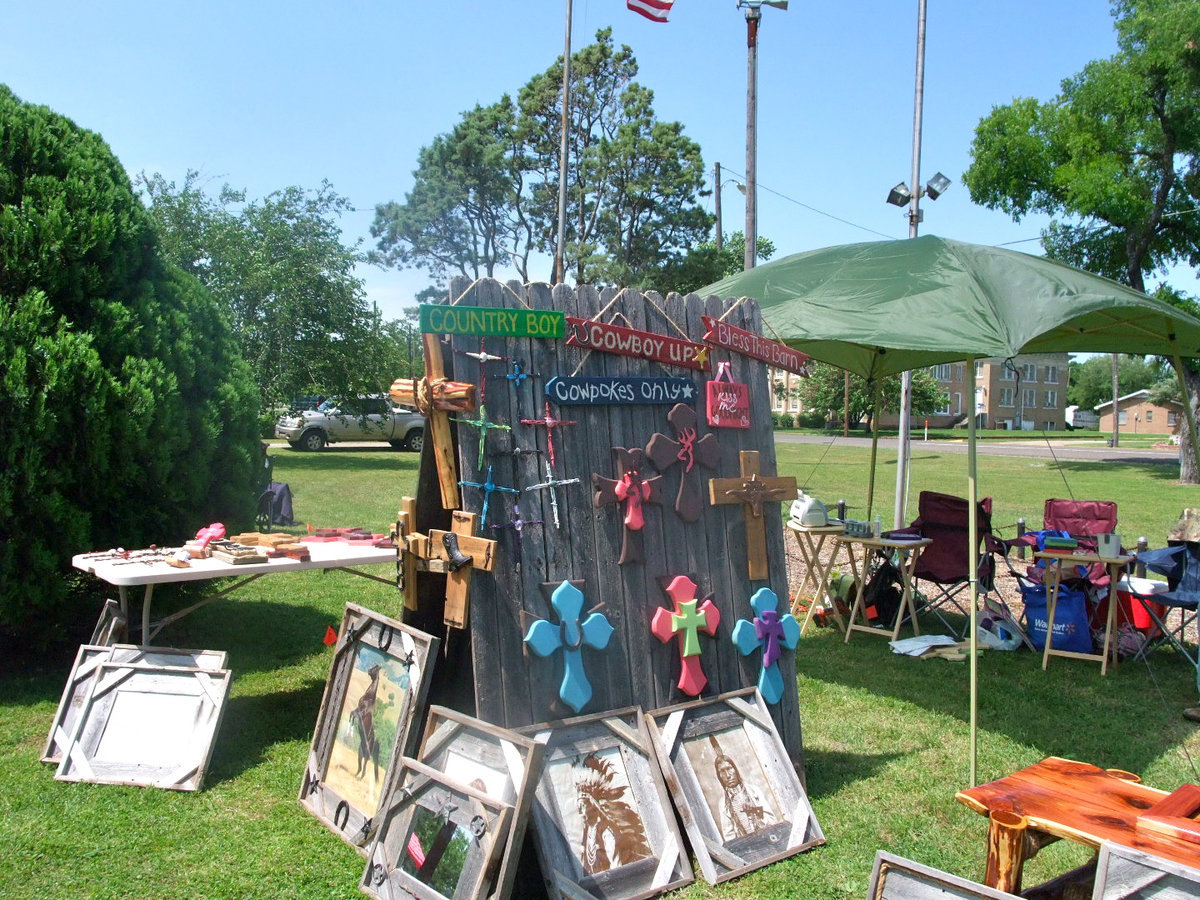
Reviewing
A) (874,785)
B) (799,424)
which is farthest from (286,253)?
(799,424)

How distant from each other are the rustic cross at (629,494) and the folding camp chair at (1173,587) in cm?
383

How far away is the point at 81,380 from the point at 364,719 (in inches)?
94.2

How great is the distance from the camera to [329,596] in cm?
692

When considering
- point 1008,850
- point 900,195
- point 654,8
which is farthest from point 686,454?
point 654,8

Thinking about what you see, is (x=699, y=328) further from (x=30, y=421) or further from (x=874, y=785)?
(x=30, y=421)

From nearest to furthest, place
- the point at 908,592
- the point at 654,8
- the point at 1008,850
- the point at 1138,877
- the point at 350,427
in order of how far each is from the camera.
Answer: the point at 1138,877 → the point at 1008,850 → the point at 908,592 → the point at 654,8 → the point at 350,427

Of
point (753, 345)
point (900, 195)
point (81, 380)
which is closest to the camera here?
point (753, 345)

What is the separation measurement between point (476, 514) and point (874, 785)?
6.98 ft

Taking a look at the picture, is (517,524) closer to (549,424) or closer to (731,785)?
(549,424)

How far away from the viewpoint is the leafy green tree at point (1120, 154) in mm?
16422

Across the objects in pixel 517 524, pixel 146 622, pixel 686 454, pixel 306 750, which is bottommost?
pixel 306 750

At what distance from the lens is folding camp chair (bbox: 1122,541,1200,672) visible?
533cm

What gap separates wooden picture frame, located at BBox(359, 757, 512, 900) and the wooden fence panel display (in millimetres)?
329

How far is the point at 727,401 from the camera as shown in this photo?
366 centimetres
